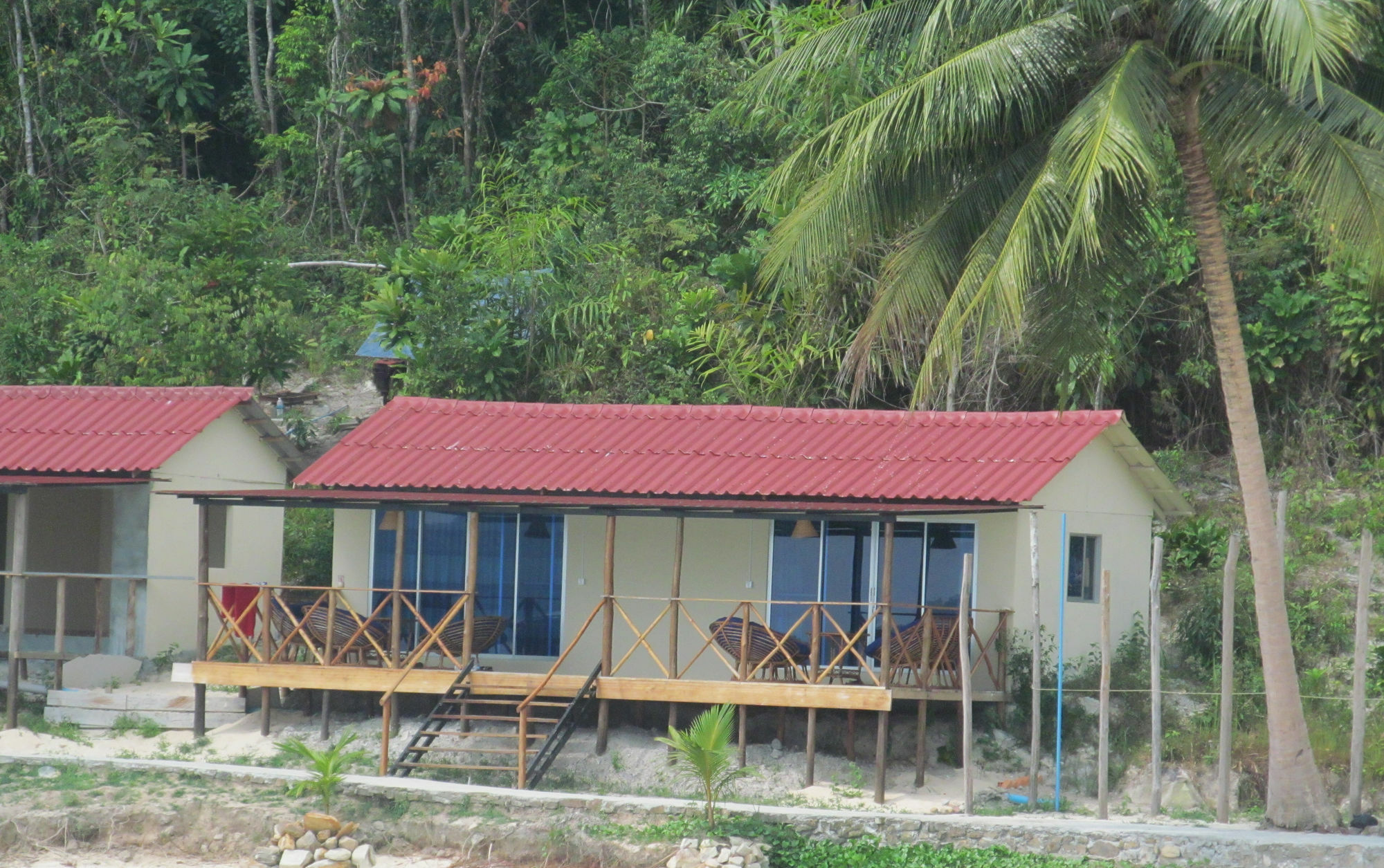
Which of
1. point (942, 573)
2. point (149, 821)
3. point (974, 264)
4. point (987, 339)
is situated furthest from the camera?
point (987, 339)

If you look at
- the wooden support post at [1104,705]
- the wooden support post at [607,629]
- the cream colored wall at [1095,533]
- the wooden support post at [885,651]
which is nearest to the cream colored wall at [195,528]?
the wooden support post at [607,629]

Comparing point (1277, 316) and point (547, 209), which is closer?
point (1277, 316)

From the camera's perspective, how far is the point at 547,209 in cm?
2519

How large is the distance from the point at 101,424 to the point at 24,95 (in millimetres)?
13320

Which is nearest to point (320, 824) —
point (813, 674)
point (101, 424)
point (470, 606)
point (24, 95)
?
point (470, 606)

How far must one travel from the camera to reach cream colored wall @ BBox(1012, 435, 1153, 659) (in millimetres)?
15211

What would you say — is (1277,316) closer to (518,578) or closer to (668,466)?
(668,466)

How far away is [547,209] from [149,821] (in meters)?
14.3

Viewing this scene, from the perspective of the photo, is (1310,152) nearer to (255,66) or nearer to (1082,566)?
(1082,566)

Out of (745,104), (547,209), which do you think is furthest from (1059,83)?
(547,209)

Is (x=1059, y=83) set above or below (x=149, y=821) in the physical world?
above

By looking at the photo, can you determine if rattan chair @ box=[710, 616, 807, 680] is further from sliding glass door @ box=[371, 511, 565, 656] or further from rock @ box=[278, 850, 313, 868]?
rock @ box=[278, 850, 313, 868]

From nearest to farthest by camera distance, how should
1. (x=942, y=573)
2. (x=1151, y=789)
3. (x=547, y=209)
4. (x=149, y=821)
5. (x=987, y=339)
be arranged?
(x=149, y=821), (x=1151, y=789), (x=942, y=573), (x=987, y=339), (x=547, y=209)

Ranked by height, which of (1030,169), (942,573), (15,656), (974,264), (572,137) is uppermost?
(572,137)
